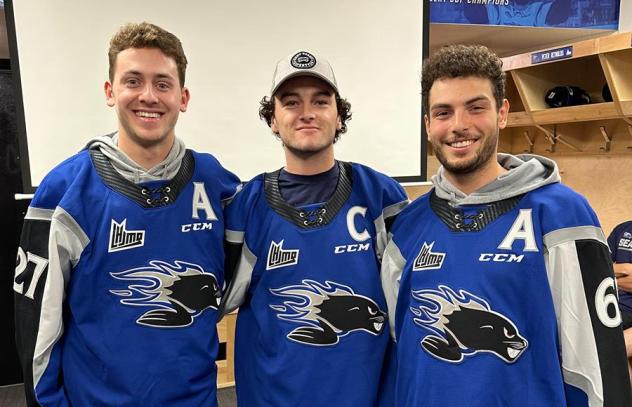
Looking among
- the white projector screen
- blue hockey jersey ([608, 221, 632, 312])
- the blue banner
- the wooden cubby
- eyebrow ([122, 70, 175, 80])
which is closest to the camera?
eyebrow ([122, 70, 175, 80])

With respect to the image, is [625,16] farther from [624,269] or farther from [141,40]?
[141,40]

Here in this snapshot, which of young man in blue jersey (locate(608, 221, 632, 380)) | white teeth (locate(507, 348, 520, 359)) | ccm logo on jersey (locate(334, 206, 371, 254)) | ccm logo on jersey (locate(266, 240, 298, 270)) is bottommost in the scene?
young man in blue jersey (locate(608, 221, 632, 380))

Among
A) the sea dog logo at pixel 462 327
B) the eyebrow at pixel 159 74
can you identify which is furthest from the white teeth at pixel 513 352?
the eyebrow at pixel 159 74

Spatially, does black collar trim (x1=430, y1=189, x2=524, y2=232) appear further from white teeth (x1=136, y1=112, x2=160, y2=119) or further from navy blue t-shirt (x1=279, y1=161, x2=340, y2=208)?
white teeth (x1=136, y1=112, x2=160, y2=119)

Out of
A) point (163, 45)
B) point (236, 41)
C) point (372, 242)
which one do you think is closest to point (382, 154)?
point (236, 41)

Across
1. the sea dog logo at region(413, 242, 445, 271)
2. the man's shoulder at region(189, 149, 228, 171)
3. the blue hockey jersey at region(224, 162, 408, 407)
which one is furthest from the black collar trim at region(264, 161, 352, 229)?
the sea dog logo at region(413, 242, 445, 271)

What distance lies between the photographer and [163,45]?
120 cm

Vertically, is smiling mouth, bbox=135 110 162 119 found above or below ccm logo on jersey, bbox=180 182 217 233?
above

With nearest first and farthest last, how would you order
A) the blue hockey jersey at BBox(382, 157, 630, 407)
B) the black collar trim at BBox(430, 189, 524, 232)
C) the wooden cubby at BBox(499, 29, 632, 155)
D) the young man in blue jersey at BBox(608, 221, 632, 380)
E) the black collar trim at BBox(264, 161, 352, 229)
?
the blue hockey jersey at BBox(382, 157, 630, 407)
the black collar trim at BBox(430, 189, 524, 232)
the black collar trim at BBox(264, 161, 352, 229)
the young man in blue jersey at BBox(608, 221, 632, 380)
the wooden cubby at BBox(499, 29, 632, 155)

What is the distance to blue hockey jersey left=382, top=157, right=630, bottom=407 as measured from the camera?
3.18ft

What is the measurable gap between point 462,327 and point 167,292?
2.31 feet

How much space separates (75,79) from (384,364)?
1831mm

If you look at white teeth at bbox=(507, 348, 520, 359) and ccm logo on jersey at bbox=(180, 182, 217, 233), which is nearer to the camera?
white teeth at bbox=(507, 348, 520, 359)

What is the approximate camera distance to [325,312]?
1.24m
